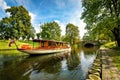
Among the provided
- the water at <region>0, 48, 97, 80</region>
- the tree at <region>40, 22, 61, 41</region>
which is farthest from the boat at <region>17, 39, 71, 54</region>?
the tree at <region>40, 22, 61, 41</region>

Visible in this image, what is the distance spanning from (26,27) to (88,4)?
3521 centimetres

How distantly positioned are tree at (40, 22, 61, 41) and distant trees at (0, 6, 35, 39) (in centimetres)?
1553

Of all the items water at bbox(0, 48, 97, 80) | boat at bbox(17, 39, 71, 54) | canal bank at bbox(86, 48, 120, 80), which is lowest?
water at bbox(0, 48, 97, 80)

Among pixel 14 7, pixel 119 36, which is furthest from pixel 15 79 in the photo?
pixel 14 7

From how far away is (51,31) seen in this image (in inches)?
3076

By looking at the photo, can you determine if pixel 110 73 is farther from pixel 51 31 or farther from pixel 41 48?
→ pixel 51 31

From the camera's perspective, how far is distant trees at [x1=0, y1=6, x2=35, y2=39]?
55.7 meters

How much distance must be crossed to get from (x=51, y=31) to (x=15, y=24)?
25624 millimetres

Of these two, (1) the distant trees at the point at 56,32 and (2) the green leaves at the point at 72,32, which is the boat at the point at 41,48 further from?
(2) the green leaves at the point at 72,32

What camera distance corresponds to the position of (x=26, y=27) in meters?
60.5

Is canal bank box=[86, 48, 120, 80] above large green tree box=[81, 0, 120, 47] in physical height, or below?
below

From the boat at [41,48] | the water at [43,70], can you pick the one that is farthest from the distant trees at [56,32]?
the water at [43,70]

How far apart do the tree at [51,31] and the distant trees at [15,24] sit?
15.5 metres

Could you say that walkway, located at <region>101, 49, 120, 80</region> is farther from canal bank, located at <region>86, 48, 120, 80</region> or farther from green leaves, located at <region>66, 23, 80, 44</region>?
green leaves, located at <region>66, 23, 80, 44</region>
